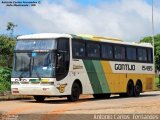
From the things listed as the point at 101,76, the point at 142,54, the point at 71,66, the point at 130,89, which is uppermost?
the point at 142,54

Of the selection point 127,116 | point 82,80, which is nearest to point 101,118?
point 127,116

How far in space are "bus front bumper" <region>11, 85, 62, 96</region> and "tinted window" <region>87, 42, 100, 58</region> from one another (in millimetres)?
3966

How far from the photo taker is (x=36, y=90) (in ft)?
82.2

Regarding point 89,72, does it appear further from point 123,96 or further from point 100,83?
point 123,96

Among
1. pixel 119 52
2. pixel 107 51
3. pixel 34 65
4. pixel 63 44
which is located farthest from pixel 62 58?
pixel 119 52

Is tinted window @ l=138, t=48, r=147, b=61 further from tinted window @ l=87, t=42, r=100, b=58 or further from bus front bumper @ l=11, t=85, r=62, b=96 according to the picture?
bus front bumper @ l=11, t=85, r=62, b=96

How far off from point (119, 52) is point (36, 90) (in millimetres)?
7998

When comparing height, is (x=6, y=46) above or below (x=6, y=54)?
above

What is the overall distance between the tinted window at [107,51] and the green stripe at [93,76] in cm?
142

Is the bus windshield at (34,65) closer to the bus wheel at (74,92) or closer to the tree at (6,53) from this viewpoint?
the bus wheel at (74,92)

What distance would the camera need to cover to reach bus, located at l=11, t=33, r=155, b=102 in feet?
82.5

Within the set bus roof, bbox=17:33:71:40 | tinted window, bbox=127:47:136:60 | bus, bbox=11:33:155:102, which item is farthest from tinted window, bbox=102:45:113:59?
bus roof, bbox=17:33:71:40

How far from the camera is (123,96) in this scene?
3403cm

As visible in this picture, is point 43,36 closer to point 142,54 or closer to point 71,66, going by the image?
point 71,66
